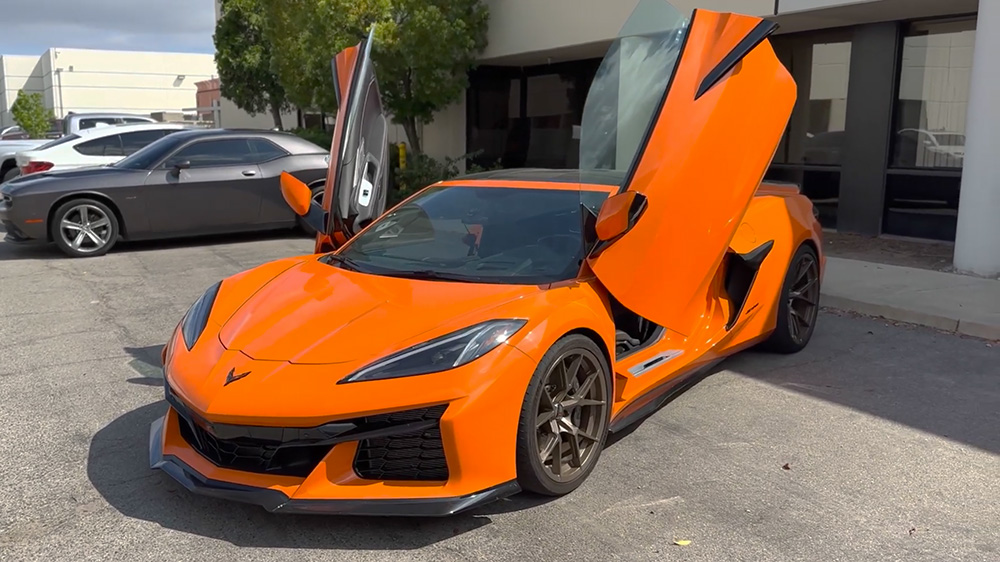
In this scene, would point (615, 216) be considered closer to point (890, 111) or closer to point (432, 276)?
point (432, 276)

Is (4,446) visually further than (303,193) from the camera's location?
No

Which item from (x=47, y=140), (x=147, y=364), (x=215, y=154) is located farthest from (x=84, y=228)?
(x=47, y=140)

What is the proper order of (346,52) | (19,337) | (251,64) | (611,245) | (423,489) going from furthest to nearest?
1. (251,64)
2. (19,337)
3. (346,52)
4. (611,245)
5. (423,489)

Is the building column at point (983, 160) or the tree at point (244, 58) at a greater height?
the tree at point (244, 58)

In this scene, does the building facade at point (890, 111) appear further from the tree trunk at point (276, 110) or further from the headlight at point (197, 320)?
the tree trunk at point (276, 110)

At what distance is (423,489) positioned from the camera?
307cm

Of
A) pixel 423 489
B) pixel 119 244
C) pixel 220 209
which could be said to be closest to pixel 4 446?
pixel 423 489

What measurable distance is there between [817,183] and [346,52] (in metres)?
8.48

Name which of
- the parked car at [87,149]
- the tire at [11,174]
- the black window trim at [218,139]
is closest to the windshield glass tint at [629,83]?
the black window trim at [218,139]

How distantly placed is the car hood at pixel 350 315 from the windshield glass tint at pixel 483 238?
174mm

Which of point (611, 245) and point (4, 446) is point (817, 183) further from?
point (4, 446)

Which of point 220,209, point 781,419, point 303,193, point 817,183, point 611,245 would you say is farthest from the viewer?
point 817,183

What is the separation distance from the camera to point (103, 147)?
12.9 m

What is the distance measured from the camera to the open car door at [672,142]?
3975mm
